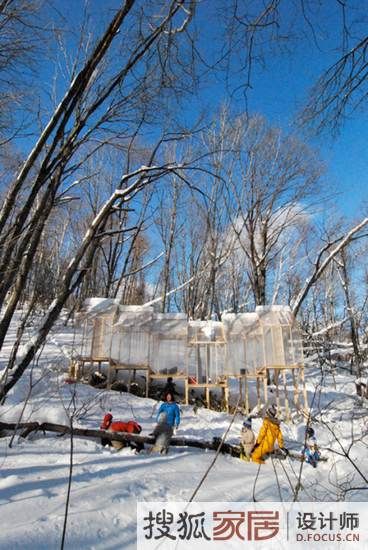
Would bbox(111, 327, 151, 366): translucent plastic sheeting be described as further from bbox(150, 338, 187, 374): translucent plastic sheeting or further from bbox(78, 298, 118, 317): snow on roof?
bbox(78, 298, 118, 317): snow on roof

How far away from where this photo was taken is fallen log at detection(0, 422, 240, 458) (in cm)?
545

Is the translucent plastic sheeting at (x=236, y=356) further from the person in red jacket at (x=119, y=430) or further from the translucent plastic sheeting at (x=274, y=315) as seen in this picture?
the person in red jacket at (x=119, y=430)

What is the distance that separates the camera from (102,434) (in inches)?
237

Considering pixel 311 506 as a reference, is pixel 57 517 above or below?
above

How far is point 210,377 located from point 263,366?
2.20m

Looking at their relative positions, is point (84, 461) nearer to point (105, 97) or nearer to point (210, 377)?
point (105, 97)

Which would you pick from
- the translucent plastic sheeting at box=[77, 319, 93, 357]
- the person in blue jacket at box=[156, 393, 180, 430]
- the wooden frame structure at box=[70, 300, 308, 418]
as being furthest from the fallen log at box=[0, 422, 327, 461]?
the translucent plastic sheeting at box=[77, 319, 93, 357]

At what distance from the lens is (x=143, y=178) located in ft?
19.6

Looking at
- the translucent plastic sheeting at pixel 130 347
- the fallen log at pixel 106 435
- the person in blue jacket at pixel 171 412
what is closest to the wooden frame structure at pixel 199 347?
the translucent plastic sheeting at pixel 130 347

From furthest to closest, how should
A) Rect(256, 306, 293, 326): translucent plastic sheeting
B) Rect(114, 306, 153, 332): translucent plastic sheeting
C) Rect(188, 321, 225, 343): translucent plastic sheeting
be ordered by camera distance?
1. Rect(188, 321, 225, 343): translucent plastic sheeting
2. Rect(114, 306, 153, 332): translucent plastic sheeting
3. Rect(256, 306, 293, 326): translucent plastic sheeting

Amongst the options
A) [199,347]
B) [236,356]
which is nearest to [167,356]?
[199,347]

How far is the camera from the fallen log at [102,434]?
5445mm

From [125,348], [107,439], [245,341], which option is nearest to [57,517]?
[107,439]

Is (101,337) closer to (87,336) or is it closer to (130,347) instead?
(87,336)
